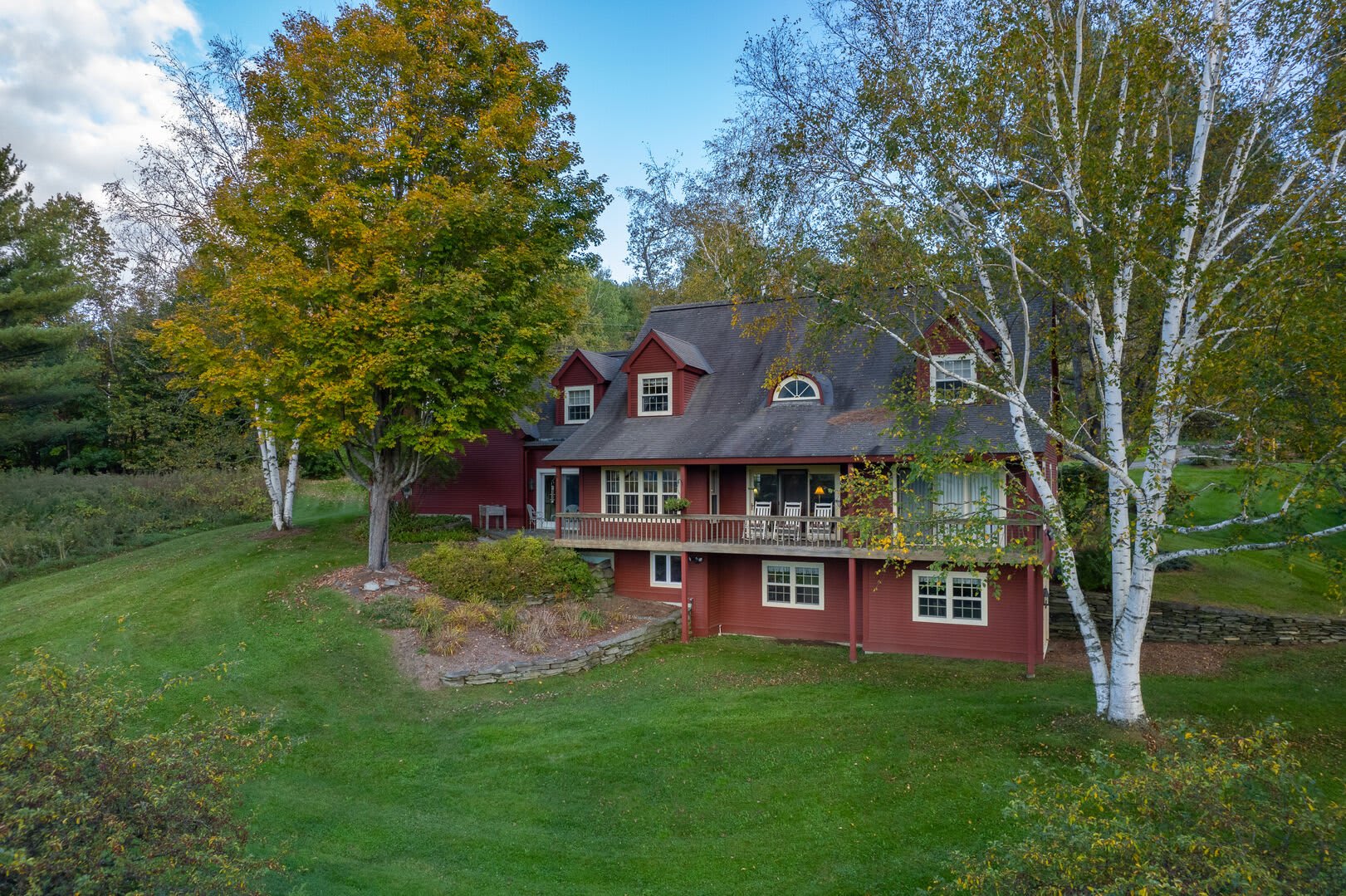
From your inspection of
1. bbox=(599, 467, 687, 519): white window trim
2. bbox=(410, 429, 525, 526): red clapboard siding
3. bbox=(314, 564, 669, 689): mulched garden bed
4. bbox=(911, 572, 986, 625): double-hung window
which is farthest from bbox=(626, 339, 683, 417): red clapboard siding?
bbox=(911, 572, 986, 625): double-hung window

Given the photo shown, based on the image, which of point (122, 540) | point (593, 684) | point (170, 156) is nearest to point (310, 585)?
point (593, 684)

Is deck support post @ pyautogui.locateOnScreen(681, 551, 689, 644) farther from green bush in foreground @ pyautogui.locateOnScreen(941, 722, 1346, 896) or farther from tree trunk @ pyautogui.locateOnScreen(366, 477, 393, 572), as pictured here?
green bush in foreground @ pyautogui.locateOnScreen(941, 722, 1346, 896)

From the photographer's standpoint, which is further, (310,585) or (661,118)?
(661,118)

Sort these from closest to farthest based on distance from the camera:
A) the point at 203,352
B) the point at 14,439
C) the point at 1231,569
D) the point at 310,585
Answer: the point at 203,352 < the point at 310,585 < the point at 1231,569 < the point at 14,439

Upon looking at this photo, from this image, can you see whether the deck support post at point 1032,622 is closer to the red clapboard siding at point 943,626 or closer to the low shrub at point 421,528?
the red clapboard siding at point 943,626

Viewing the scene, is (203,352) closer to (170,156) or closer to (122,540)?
(170,156)

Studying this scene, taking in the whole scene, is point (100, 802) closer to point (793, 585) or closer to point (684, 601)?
point (684, 601)

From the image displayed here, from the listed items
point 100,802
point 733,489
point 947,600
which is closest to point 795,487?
point 733,489
